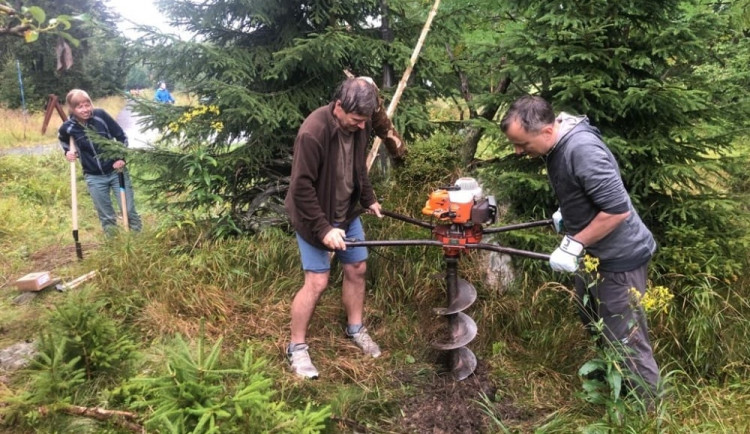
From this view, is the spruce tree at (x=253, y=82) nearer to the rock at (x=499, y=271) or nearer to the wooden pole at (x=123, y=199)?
the wooden pole at (x=123, y=199)

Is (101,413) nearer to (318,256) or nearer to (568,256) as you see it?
(318,256)

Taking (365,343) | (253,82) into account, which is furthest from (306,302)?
(253,82)

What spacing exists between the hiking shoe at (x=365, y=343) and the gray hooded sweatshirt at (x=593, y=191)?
1.64 meters

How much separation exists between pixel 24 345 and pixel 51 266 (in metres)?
1.98

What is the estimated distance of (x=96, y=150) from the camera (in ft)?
17.7

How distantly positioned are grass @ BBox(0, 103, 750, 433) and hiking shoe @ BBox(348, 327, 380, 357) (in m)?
0.07

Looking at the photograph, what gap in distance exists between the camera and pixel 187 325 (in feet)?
12.1

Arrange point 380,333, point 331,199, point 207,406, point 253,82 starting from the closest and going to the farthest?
point 207,406 → point 331,199 → point 380,333 → point 253,82

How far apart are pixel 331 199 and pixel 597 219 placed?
1591 mm

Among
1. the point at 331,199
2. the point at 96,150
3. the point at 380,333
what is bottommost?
the point at 380,333

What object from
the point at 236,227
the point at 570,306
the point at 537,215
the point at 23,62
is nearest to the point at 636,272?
the point at 570,306

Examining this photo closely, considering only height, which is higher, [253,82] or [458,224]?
[253,82]

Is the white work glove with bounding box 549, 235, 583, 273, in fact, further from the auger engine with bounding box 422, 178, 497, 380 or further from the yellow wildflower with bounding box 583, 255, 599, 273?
the auger engine with bounding box 422, 178, 497, 380

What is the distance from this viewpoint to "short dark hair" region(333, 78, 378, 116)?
2896mm
